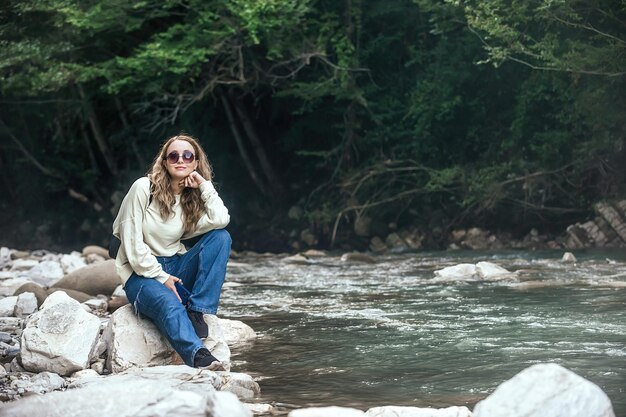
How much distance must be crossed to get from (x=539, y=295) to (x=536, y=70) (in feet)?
23.0

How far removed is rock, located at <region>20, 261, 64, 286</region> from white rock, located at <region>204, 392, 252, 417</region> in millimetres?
7560

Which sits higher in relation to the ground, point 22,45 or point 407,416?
point 22,45

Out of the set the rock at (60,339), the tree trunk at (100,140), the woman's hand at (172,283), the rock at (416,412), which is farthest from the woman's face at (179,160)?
the tree trunk at (100,140)

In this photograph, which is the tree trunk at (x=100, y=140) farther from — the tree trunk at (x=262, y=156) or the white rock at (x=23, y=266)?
the white rock at (x=23, y=266)

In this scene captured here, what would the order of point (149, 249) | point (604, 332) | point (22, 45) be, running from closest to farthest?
point (149, 249), point (604, 332), point (22, 45)

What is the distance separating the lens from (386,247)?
1638 centimetres

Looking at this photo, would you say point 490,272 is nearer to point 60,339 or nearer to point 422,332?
point 422,332

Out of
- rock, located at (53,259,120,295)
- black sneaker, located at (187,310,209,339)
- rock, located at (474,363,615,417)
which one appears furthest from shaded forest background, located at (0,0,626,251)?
rock, located at (474,363,615,417)

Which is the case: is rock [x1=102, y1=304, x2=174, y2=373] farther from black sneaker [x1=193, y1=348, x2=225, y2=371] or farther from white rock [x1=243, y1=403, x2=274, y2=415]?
white rock [x1=243, y1=403, x2=274, y2=415]

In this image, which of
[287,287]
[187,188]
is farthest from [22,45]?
[187,188]

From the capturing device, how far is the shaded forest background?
45.2 feet

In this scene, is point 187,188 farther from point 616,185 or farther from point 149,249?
point 616,185

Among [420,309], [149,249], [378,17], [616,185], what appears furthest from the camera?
[378,17]

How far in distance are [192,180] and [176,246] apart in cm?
37
